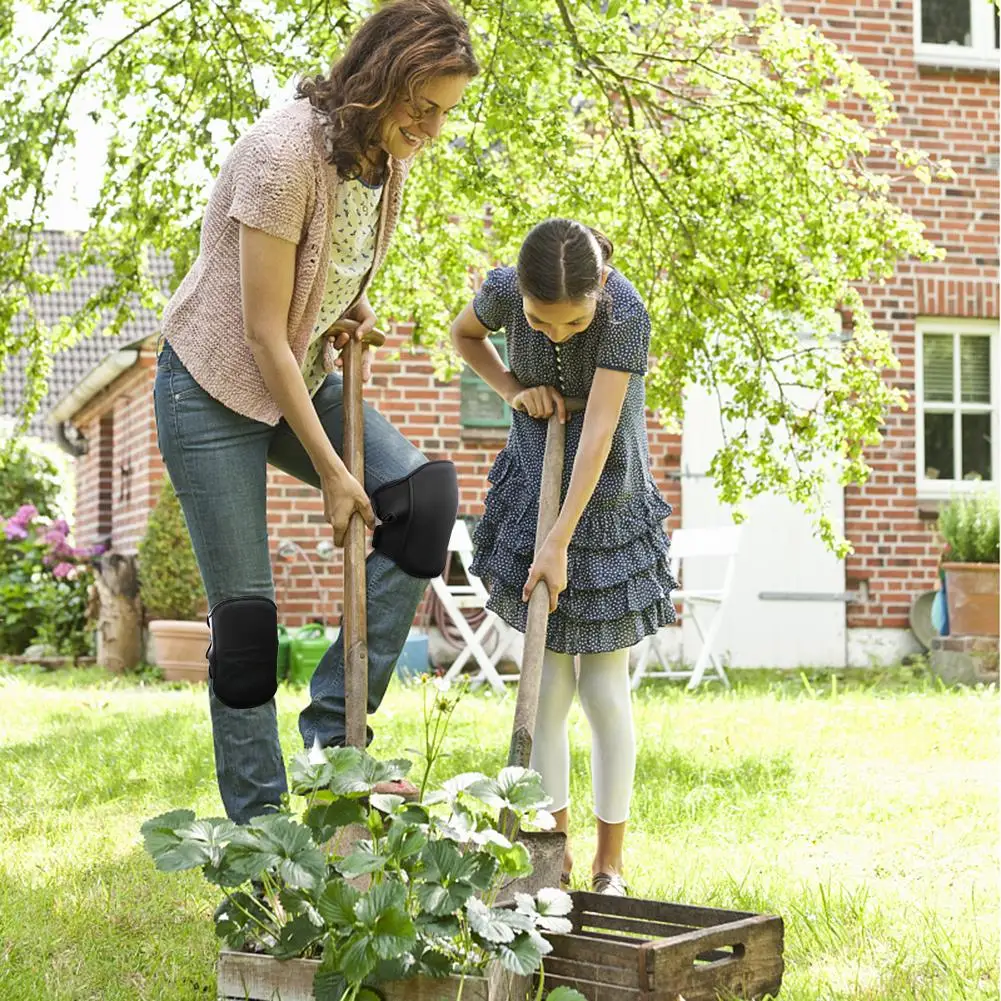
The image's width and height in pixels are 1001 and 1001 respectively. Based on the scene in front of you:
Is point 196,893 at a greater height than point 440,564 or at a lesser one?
lesser

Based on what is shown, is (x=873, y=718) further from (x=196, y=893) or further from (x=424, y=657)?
(x=196, y=893)

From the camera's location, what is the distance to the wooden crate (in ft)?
7.47

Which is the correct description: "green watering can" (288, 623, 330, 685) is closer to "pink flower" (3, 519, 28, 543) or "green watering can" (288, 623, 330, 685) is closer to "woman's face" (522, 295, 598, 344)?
"pink flower" (3, 519, 28, 543)

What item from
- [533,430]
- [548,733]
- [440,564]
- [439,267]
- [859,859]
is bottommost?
[859,859]

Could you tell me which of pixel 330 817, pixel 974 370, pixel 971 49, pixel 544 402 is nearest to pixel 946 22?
pixel 971 49

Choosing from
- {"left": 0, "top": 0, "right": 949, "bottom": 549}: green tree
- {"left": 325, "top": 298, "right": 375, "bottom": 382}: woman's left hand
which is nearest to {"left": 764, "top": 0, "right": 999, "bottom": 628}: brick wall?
{"left": 0, "top": 0, "right": 949, "bottom": 549}: green tree

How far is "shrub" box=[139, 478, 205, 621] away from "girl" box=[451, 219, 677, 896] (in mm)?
5665

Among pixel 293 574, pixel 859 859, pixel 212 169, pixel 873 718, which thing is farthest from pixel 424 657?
pixel 859 859

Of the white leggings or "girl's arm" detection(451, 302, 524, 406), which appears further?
"girl's arm" detection(451, 302, 524, 406)

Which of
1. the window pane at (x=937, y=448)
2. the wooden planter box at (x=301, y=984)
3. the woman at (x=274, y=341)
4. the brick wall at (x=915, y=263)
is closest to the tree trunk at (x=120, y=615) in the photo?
the brick wall at (x=915, y=263)

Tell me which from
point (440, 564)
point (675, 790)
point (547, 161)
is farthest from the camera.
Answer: point (547, 161)

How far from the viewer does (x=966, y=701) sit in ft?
22.4

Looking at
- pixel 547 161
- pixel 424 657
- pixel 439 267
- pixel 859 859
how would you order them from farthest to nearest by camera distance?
pixel 424 657
pixel 439 267
pixel 547 161
pixel 859 859

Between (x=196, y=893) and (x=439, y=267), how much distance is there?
3.10 metres
